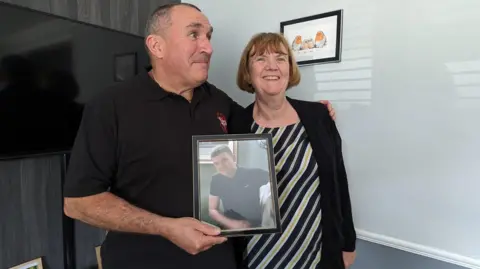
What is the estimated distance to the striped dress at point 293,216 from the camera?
121cm

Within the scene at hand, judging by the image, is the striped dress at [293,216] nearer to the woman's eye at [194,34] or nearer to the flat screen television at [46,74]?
the woman's eye at [194,34]

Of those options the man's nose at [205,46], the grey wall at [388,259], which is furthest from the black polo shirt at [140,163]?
the grey wall at [388,259]

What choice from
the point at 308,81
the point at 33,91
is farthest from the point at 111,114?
the point at 308,81

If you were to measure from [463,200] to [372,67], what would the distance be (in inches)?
27.1

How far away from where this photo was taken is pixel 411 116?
155cm

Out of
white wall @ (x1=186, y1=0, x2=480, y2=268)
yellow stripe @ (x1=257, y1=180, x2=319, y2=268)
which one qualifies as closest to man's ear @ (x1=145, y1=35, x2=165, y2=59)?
yellow stripe @ (x1=257, y1=180, x2=319, y2=268)

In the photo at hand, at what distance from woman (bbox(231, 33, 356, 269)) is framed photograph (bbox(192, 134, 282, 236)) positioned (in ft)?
0.62

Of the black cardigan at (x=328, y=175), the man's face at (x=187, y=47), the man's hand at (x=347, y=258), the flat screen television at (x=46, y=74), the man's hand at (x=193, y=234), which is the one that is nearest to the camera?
the man's hand at (x=193, y=234)

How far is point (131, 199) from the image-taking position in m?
1.08

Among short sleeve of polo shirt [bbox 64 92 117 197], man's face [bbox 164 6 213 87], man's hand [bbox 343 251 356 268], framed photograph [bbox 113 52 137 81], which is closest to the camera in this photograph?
short sleeve of polo shirt [bbox 64 92 117 197]

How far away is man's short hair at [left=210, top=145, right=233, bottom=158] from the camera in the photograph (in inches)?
39.5

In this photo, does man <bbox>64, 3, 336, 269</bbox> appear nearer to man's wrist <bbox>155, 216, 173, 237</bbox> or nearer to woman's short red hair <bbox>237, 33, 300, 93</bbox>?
man's wrist <bbox>155, 216, 173, 237</bbox>

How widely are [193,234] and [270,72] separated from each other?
64cm

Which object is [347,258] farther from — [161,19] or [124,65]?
[124,65]
